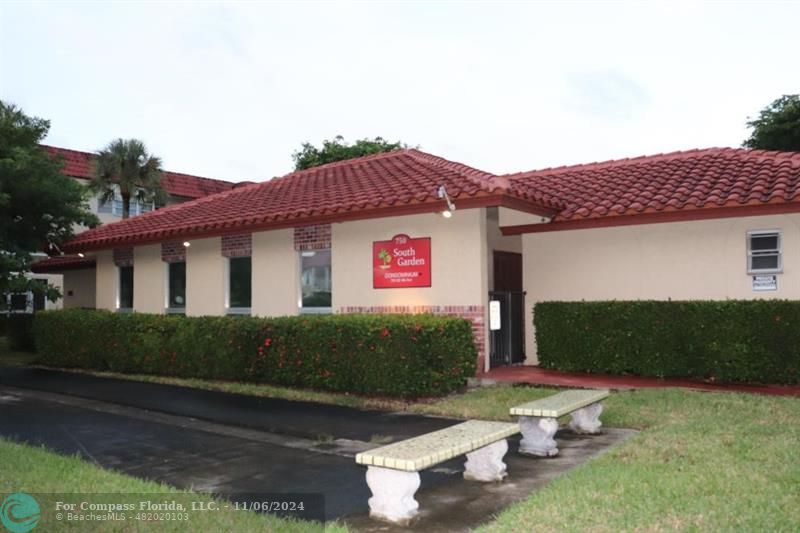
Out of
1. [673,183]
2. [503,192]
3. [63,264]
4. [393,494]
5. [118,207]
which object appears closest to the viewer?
[393,494]

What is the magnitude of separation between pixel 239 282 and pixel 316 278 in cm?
242

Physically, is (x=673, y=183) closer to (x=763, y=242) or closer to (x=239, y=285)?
(x=763, y=242)

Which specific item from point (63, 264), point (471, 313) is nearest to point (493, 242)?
point (471, 313)

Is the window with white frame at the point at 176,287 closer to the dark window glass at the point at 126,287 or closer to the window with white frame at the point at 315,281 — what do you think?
the dark window glass at the point at 126,287

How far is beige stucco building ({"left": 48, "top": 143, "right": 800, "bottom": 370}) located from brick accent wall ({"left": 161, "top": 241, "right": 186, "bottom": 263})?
3cm

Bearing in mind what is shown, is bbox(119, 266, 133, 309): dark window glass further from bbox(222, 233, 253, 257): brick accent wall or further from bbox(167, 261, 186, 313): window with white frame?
bbox(222, 233, 253, 257): brick accent wall

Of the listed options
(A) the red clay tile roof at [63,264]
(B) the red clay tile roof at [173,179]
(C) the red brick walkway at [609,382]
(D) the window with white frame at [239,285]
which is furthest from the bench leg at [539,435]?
(B) the red clay tile roof at [173,179]

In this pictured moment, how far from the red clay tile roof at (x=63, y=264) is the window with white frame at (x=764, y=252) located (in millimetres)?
18808

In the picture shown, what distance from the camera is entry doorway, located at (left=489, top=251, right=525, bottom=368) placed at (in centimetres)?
1241

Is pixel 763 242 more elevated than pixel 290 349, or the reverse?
pixel 763 242

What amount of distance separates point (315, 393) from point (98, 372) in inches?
277

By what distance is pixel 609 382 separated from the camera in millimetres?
10539

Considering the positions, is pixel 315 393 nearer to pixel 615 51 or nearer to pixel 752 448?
pixel 752 448

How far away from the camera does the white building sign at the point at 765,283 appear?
10562 millimetres
